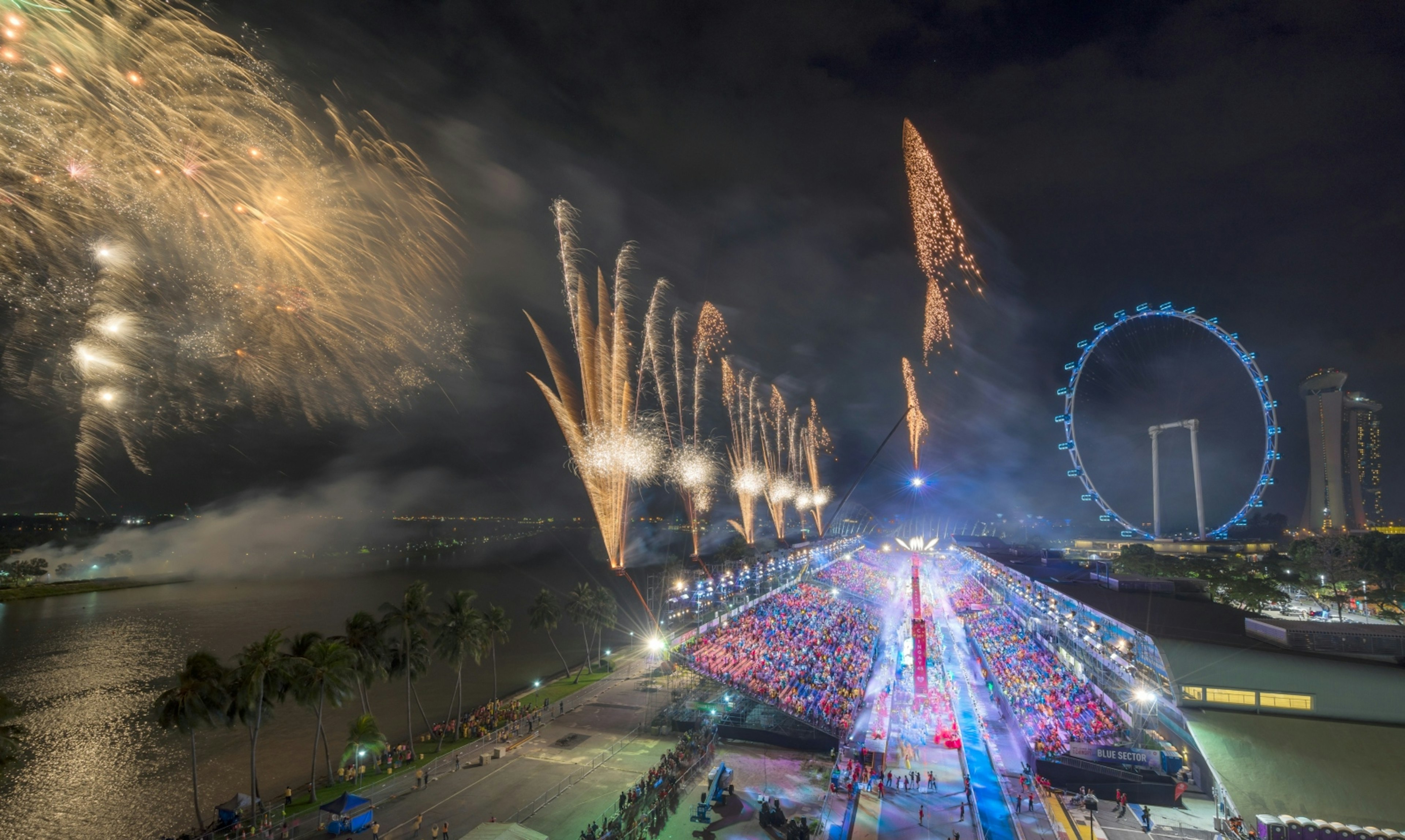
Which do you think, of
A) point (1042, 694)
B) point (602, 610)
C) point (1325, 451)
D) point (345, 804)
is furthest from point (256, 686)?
point (1325, 451)

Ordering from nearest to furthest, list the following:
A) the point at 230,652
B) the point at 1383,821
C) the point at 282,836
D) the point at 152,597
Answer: the point at 1383,821 → the point at 282,836 → the point at 230,652 → the point at 152,597

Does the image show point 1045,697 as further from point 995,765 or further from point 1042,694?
point 995,765

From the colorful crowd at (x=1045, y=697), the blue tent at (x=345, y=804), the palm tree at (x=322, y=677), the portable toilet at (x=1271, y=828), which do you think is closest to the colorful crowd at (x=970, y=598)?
the colorful crowd at (x=1045, y=697)

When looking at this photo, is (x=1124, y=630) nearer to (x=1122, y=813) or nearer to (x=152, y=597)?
(x=1122, y=813)

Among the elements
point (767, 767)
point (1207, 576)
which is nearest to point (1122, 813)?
point (767, 767)

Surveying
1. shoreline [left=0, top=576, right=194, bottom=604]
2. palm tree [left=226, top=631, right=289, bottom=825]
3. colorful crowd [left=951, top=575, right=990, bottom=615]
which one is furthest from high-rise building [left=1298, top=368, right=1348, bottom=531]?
shoreline [left=0, top=576, right=194, bottom=604]
